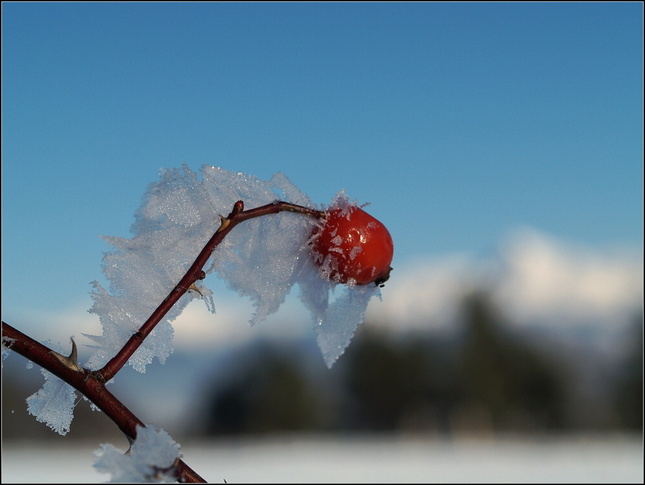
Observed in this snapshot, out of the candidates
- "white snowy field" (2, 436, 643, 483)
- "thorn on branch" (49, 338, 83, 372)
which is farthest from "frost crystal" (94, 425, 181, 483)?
"white snowy field" (2, 436, 643, 483)

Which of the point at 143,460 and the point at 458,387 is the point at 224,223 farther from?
the point at 458,387

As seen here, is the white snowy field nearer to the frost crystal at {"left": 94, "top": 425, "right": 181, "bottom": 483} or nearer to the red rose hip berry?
the red rose hip berry

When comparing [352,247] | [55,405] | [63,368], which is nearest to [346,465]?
[55,405]

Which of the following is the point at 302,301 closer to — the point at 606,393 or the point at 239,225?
the point at 239,225

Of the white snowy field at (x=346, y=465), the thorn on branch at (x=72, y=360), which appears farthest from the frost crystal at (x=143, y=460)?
the white snowy field at (x=346, y=465)

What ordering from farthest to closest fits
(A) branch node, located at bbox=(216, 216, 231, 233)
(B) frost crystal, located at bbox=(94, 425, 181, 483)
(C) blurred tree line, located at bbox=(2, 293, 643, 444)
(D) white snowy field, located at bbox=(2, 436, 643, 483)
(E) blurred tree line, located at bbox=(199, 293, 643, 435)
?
(E) blurred tree line, located at bbox=(199, 293, 643, 435) < (C) blurred tree line, located at bbox=(2, 293, 643, 444) < (D) white snowy field, located at bbox=(2, 436, 643, 483) < (A) branch node, located at bbox=(216, 216, 231, 233) < (B) frost crystal, located at bbox=(94, 425, 181, 483)

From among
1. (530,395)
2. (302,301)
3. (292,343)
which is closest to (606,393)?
(530,395)

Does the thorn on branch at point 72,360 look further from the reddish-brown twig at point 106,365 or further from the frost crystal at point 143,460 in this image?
the frost crystal at point 143,460
